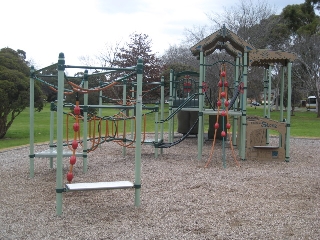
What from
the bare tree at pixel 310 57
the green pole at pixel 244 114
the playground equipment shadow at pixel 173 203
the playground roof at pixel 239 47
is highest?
the bare tree at pixel 310 57

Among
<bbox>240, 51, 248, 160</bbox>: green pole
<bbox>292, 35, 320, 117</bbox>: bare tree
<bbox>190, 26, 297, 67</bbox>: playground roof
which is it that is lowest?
<bbox>240, 51, 248, 160</bbox>: green pole

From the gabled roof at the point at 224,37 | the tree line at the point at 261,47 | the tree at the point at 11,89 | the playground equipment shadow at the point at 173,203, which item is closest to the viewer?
the playground equipment shadow at the point at 173,203

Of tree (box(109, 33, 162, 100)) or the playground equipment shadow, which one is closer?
the playground equipment shadow

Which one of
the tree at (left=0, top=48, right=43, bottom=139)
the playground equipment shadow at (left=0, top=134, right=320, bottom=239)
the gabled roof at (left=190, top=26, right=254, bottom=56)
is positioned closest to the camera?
the playground equipment shadow at (left=0, top=134, right=320, bottom=239)

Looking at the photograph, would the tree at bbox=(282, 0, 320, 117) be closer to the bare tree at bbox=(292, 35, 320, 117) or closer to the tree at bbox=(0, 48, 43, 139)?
the bare tree at bbox=(292, 35, 320, 117)

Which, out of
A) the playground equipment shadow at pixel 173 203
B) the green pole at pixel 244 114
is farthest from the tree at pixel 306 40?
the playground equipment shadow at pixel 173 203

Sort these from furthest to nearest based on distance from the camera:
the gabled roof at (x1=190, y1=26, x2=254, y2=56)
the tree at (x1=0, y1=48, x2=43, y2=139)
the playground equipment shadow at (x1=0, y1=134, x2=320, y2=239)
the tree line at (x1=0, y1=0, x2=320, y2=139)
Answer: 1. the tree line at (x1=0, y1=0, x2=320, y2=139)
2. the tree at (x1=0, y1=48, x2=43, y2=139)
3. the gabled roof at (x1=190, y1=26, x2=254, y2=56)
4. the playground equipment shadow at (x1=0, y1=134, x2=320, y2=239)

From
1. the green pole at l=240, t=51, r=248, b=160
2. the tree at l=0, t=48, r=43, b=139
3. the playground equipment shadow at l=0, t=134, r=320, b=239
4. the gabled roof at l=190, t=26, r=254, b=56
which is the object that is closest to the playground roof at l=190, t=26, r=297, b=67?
the gabled roof at l=190, t=26, r=254, b=56

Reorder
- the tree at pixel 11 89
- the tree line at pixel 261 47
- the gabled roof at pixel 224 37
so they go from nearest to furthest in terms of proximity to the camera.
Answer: the gabled roof at pixel 224 37 → the tree at pixel 11 89 → the tree line at pixel 261 47

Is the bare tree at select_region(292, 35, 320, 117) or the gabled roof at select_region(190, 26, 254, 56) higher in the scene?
the bare tree at select_region(292, 35, 320, 117)

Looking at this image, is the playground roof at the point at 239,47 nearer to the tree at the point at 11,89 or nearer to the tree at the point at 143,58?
the tree at the point at 11,89

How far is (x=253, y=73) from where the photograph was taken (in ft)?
91.2

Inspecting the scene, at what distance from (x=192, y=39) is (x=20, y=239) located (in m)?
25.8

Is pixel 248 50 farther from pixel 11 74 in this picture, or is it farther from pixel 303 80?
pixel 303 80
